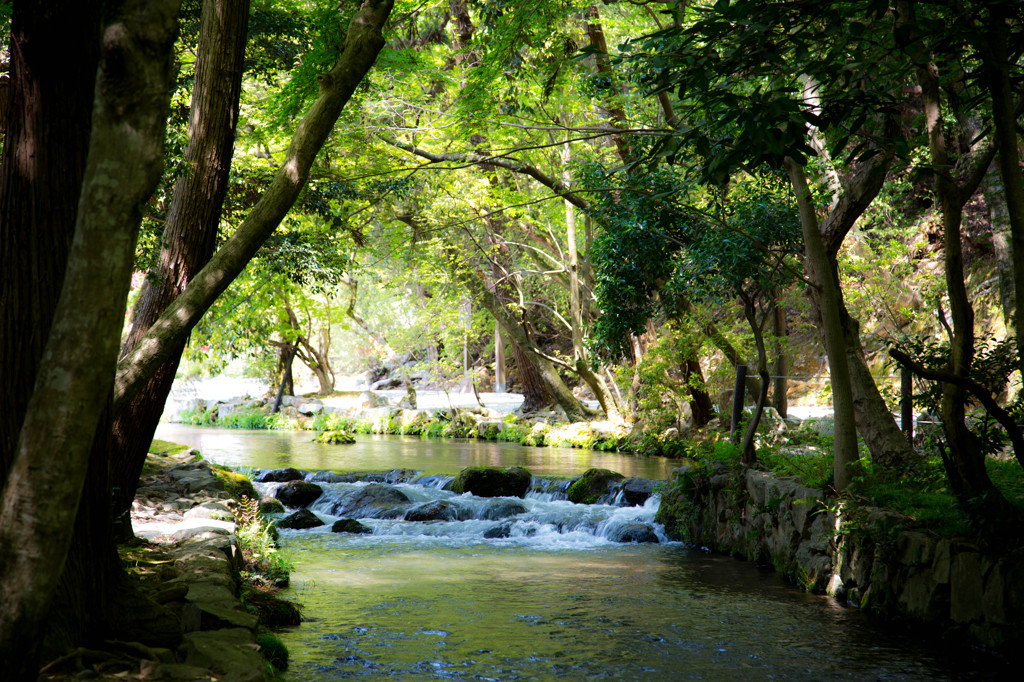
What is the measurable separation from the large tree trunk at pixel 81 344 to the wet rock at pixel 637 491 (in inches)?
423

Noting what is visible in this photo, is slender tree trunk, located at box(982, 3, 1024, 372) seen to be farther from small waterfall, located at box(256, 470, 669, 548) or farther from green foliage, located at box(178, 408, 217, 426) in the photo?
green foliage, located at box(178, 408, 217, 426)

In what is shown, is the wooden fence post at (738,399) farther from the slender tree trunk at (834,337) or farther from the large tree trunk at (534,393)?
the large tree trunk at (534,393)

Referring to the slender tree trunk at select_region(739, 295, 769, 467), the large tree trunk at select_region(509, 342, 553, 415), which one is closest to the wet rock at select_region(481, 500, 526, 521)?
the slender tree trunk at select_region(739, 295, 769, 467)

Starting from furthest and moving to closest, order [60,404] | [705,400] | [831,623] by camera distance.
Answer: [705,400], [831,623], [60,404]

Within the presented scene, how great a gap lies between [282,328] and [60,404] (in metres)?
27.7

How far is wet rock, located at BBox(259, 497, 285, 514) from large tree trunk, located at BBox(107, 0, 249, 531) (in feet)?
19.9

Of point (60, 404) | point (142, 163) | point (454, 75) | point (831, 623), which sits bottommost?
point (831, 623)

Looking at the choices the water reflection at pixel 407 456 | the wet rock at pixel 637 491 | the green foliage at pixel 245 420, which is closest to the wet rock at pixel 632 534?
the wet rock at pixel 637 491

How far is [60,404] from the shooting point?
8.16ft

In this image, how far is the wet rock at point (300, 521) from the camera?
11547 mm

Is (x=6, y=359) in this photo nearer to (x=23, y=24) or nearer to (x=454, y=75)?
(x=23, y=24)

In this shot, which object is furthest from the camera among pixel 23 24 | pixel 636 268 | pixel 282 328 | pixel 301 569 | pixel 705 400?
pixel 282 328

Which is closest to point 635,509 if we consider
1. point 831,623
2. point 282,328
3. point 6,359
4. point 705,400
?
point 831,623

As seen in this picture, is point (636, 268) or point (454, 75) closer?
point (636, 268)
